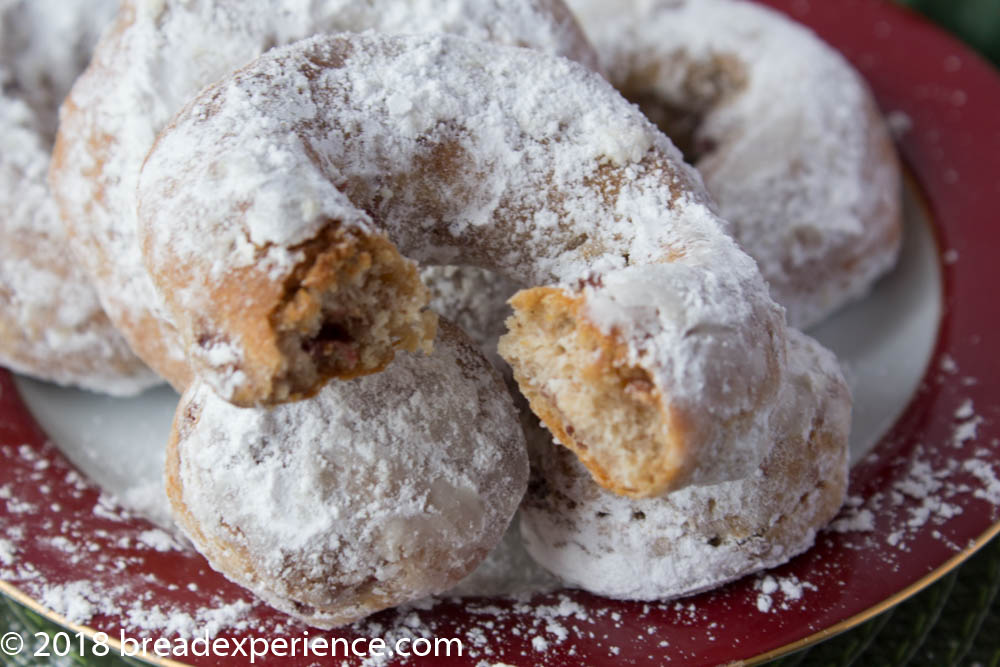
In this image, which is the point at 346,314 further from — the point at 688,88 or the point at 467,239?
the point at 688,88

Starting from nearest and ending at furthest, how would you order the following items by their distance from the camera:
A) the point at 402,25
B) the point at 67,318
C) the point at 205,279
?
1. the point at 205,279
2. the point at 402,25
3. the point at 67,318

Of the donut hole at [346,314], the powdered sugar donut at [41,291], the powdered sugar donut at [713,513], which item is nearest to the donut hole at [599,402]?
the donut hole at [346,314]

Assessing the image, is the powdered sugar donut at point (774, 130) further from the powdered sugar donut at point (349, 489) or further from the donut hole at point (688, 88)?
the powdered sugar donut at point (349, 489)

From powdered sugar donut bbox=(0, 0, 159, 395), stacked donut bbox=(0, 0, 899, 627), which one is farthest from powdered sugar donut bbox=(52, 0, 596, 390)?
powdered sugar donut bbox=(0, 0, 159, 395)

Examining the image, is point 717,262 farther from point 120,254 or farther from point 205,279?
point 120,254

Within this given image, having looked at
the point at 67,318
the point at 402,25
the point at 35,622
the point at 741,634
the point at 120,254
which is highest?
the point at 402,25

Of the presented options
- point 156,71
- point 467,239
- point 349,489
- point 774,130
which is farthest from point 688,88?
point 349,489

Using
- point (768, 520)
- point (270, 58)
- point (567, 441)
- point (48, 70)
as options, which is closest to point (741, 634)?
point (768, 520)
